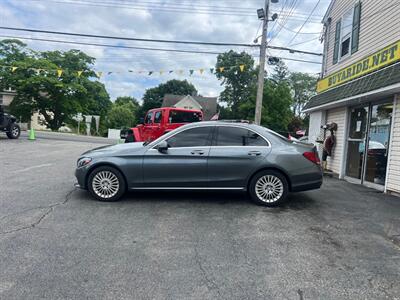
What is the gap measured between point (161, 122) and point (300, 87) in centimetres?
6191

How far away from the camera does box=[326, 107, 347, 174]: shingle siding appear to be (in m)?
10.7

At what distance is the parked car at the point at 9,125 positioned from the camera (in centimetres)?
1638

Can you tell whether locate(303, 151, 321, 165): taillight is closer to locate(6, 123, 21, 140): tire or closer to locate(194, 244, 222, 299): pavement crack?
locate(194, 244, 222, 299): pavement crack

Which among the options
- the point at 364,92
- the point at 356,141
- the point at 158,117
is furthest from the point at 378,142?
the point at 158,117

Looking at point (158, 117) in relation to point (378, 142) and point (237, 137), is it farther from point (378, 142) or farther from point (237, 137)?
point (378, 142)

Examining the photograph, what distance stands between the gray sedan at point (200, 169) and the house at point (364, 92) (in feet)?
10.7

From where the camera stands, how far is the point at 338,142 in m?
11.1

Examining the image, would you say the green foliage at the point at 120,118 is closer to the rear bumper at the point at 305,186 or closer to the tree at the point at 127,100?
the tree at the point at 127,100

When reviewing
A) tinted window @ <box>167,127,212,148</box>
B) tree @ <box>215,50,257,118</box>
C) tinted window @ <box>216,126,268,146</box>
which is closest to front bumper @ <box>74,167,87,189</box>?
tinted window @ <box>167,127,212,148</box>

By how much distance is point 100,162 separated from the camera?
5.99m

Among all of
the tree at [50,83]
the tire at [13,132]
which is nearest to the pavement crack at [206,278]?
the tire at [13,132]

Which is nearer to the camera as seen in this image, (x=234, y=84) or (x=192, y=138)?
(x=192, y=138)

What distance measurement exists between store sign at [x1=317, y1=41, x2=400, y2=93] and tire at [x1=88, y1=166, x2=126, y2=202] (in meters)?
6.88

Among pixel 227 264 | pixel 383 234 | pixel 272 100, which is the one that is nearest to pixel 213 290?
pixel 227 264
